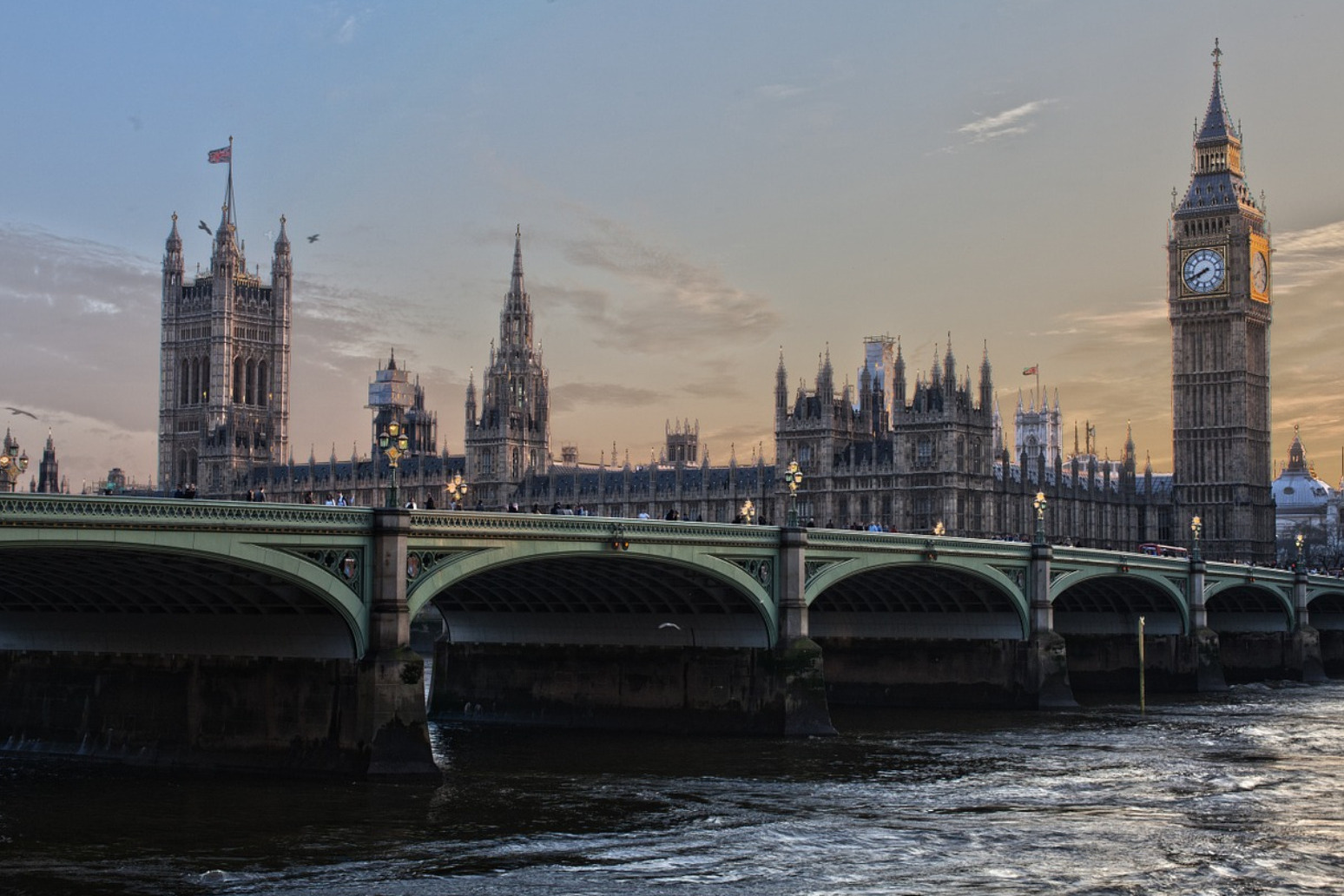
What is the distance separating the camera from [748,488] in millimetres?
154125

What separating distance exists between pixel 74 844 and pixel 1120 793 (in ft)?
92.4

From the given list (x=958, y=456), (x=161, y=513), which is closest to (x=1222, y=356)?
(x=958, y=456)

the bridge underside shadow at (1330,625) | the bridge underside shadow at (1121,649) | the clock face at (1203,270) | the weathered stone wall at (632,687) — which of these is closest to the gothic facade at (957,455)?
the clock face at (1203,270)

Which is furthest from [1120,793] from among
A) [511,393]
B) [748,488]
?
[511,393]

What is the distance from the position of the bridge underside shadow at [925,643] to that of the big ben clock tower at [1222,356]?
89.3 meters

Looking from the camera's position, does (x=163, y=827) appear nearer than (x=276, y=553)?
Yes

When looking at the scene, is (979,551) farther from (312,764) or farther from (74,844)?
(74,844)

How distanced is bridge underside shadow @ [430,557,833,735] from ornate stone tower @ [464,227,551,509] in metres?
101

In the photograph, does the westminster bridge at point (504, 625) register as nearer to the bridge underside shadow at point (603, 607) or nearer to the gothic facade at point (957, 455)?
the bridge underside shadow at point (603, 607)

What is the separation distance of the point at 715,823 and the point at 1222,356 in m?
134

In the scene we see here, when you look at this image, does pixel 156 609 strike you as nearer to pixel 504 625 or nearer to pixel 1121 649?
pixel 504 625

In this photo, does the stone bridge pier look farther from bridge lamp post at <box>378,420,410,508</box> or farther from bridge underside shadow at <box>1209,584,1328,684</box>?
bridge underside shadow at <box>1209,584,1328,684</box>

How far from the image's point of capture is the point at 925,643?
8362 centimetres

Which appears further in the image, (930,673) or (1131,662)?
(1131,662)
